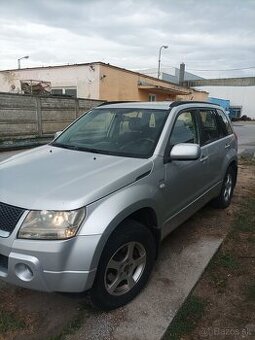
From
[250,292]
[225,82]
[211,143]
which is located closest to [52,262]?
[250,292]

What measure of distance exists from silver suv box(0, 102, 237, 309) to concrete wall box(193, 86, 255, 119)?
4920 centimetres

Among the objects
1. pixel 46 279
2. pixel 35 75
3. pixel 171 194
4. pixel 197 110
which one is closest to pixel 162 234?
pixel 171 194

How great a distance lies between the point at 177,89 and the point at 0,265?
3013cm

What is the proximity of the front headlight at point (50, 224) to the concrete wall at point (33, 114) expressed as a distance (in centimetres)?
1027

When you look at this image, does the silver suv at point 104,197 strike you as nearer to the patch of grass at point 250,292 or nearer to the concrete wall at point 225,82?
the patch of grass at point 250,292

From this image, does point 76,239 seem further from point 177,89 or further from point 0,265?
point 177,89

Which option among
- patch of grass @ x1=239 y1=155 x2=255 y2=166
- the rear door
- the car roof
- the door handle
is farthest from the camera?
patch of grass @ x1=239 y1=155 x2=255 y2=166

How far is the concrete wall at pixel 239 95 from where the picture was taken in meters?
50.1

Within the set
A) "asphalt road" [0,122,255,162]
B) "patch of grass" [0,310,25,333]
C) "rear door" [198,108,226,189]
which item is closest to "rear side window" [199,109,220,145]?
"rear door" [198,108,226,189]

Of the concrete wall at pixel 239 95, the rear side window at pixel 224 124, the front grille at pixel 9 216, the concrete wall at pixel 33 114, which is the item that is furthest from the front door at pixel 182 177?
the concrete wall at pixel 239 95

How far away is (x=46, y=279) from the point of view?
248 centimetres

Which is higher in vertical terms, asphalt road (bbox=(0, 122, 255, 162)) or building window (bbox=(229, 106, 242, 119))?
asphalt road (bbox=(0, 122, 255, 162))

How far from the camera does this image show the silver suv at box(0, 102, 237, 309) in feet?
8.13

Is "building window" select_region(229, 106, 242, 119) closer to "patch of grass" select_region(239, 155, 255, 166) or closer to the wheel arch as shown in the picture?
"patch of grass" select_region(239, 155, 255, 166)
